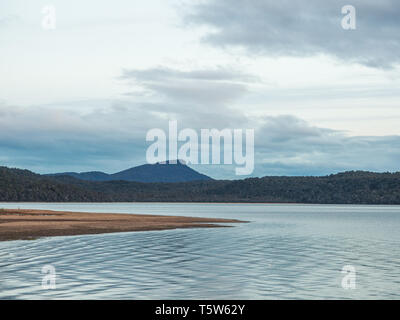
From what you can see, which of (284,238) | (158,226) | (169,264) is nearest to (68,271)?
(169,264)

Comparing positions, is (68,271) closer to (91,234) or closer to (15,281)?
(15,281)

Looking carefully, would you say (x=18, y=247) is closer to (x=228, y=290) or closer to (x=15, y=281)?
(x=15, y=281)

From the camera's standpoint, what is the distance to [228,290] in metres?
32.9
